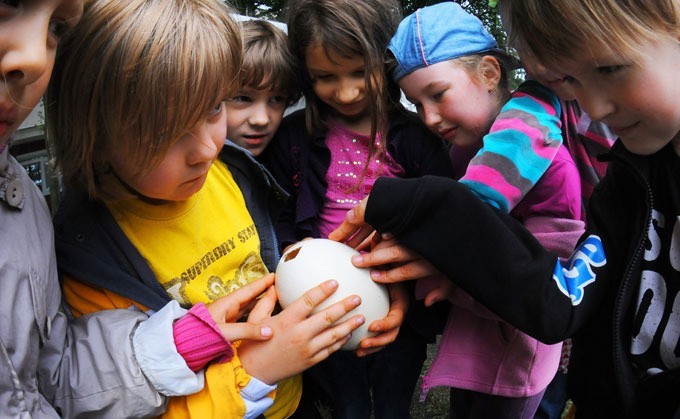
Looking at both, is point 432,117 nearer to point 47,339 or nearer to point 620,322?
point 620,322

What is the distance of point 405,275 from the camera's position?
1.45m

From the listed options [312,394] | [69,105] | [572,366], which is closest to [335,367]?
[312,394]

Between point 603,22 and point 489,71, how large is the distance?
2.26 ft

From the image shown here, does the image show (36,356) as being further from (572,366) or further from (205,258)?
(572,366)

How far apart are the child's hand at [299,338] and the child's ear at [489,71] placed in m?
0.88

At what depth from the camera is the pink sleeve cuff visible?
122 cm

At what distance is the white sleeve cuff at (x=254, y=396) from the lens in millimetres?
1281

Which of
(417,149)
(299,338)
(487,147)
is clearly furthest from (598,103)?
(299,338)

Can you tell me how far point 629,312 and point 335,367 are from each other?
39.1 inches

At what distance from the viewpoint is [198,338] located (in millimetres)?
1220

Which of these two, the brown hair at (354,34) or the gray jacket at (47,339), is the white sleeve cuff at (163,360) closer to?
the gray jacket at (47,339)

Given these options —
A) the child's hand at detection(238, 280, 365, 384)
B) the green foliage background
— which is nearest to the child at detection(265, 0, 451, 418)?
the child's hand at detection(238, 280, 365, 384)

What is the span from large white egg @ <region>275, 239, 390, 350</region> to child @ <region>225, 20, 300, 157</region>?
0.53 metres

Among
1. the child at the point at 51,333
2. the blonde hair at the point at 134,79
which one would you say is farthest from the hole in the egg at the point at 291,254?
the blonde hair at the point at 134,79
